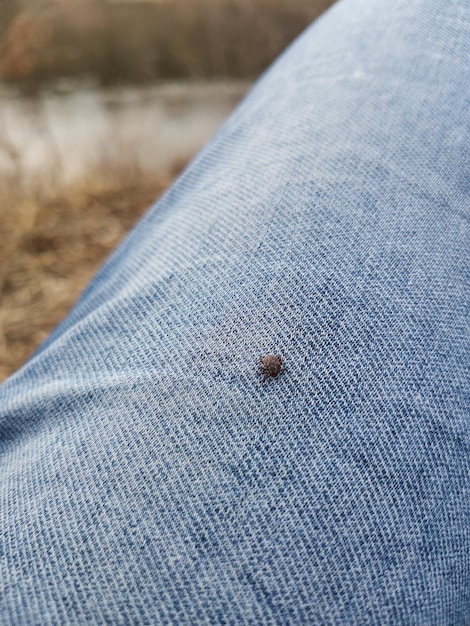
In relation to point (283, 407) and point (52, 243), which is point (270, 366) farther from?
point (52, 243)

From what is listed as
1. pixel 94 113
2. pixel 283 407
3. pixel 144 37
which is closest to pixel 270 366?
pixel 283 407

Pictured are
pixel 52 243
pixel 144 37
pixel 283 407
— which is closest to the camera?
pixel 283 407

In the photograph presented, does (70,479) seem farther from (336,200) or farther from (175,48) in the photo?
(175,48)

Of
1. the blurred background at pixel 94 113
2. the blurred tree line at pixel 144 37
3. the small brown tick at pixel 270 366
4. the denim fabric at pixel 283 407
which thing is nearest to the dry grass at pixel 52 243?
the blurred background at pixel 94 113

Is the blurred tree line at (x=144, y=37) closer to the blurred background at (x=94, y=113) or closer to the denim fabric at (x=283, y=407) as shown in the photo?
the blurred background at (x=94, y=113)

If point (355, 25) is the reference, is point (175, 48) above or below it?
below

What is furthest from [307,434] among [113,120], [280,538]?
[113,120]

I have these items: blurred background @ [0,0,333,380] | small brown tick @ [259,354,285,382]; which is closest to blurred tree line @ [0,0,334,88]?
blurred background @ [0,0,333,380]

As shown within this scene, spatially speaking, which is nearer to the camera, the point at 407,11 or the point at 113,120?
the point at 407,11
